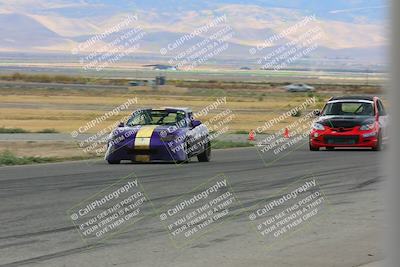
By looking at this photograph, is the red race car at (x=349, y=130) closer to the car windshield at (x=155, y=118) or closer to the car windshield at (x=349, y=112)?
the car windshield at (x=349, y=112)

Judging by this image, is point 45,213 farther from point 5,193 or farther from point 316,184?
point 316,184

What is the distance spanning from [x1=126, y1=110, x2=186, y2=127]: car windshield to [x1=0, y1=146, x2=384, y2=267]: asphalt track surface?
1.29 metres

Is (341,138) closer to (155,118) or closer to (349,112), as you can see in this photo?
(349,112)

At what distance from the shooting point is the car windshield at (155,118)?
64.6 feet

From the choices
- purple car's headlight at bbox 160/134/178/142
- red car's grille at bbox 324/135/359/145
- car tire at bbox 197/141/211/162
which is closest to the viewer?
purple car's headlight at bbox 160/134/178/142

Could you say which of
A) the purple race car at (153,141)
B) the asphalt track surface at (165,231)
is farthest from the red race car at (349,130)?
the purple race car at (153,141)

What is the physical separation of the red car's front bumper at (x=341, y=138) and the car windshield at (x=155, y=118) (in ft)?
19.5

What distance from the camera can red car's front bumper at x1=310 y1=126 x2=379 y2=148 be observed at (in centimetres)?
2452

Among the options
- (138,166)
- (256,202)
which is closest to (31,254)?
(256,202)

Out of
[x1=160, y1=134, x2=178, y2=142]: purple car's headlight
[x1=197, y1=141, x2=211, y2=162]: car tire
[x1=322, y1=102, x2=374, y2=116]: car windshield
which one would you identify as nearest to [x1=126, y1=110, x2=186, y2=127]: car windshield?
[x1=160, y1=134, x2=178, y2=142]: purple car's headlight

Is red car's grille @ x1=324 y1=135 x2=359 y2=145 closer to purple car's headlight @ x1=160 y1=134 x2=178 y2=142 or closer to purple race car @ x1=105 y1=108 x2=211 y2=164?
purple race car @ x1=105 y1=108 x2=211 y2=164

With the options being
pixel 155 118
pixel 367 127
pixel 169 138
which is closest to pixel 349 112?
pixel 367 127

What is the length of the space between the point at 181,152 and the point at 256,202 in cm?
713

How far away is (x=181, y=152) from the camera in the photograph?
62.9ft
